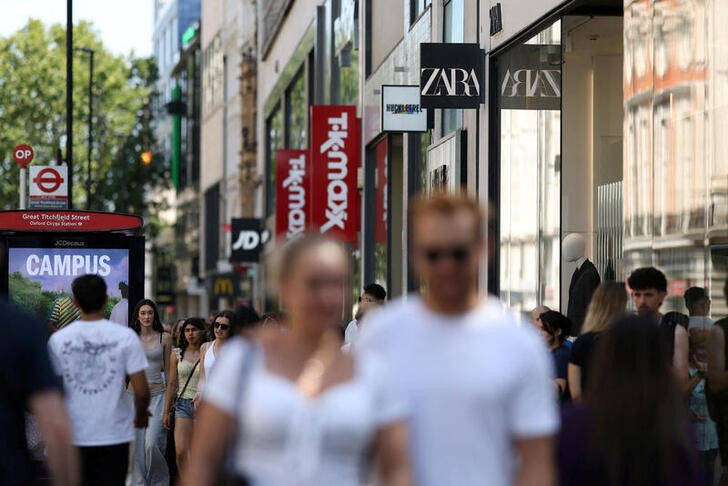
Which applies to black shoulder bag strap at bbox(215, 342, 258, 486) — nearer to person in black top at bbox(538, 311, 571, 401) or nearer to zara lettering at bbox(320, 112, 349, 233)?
person in black top at bbox(538, 311, 571, 401)

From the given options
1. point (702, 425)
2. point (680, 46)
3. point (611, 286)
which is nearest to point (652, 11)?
point (680, 46)

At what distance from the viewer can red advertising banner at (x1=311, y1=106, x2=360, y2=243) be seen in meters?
28.5

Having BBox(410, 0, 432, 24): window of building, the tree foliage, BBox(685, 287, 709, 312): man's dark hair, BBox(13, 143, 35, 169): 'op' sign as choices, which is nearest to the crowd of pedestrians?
BBox(685, 287, 709, 312): man's dark hair

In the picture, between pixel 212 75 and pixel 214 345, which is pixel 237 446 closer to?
pixel 214 345

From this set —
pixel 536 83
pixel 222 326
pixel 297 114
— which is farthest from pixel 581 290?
pixel 297 114

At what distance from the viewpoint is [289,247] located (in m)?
4.56

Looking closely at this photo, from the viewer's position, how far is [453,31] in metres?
20.3

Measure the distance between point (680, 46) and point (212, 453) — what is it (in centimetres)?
789

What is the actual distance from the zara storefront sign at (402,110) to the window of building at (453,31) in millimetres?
352

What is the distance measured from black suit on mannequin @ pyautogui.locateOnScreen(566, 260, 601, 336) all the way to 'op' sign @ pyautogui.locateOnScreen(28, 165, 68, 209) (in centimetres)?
1110

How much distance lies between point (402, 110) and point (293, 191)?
14299mm

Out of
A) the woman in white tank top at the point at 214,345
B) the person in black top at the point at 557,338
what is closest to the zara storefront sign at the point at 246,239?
the woman in white tank top at the point at 214,345

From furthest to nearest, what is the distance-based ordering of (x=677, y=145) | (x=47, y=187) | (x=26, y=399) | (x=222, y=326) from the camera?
1. (x=47, y=187)
2. (x=222, y=326)
3. (x=677, y=145)
4. (x=26, y=399)

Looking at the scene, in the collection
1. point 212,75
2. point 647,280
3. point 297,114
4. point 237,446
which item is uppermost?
point 212,75
